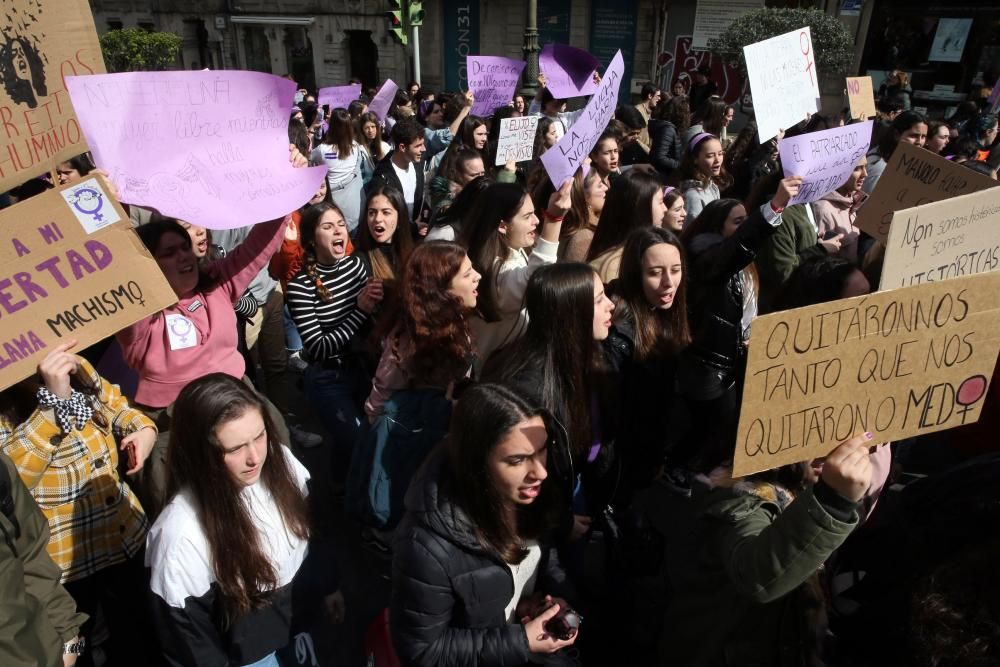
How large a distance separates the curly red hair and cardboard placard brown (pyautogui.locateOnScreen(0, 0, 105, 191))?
126 centimetres

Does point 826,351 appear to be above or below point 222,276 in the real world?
above

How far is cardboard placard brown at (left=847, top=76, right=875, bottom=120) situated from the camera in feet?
20.8

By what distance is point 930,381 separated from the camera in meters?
1.66

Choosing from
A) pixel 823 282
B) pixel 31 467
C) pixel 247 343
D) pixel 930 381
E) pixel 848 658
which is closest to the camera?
pixel 848 658

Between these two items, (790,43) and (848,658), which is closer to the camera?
(848,658)

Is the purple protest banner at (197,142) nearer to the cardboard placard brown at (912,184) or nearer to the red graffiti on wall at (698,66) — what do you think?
the cardboard placard brown at (912,184)

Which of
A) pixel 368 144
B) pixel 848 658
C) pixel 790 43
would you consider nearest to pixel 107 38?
pixel 368 144

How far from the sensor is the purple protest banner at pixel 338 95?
8.12 m

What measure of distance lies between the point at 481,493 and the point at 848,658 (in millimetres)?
950

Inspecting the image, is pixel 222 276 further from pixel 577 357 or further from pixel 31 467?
pixel 577 357

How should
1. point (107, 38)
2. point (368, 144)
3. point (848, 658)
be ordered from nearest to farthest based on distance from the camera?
point (848, 658) < point (368, 144) < point (107, 38)

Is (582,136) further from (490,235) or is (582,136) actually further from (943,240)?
(943,240)

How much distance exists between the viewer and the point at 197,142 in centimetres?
230

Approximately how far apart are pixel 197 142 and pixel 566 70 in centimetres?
528
